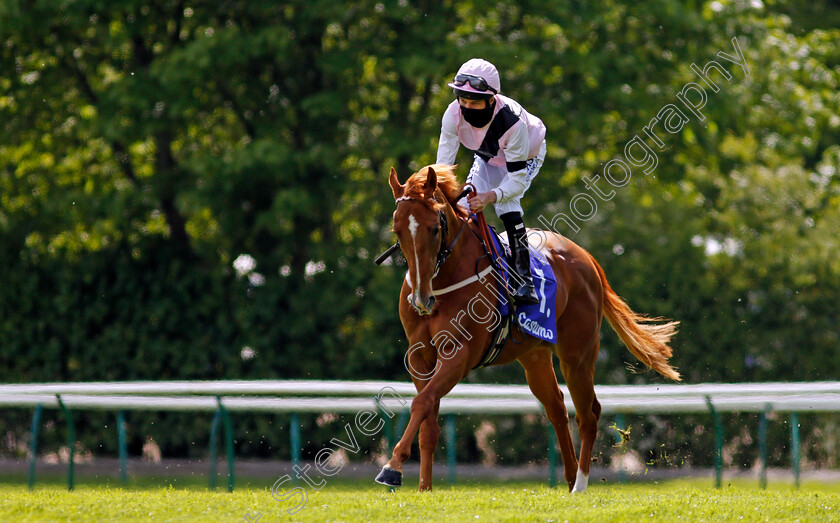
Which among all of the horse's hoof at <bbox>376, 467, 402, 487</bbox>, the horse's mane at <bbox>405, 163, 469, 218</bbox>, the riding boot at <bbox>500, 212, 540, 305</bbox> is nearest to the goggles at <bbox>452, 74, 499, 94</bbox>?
the horse's mane at <bbox>405, 163, 469, 218</bbox>

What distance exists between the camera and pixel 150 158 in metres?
12.9

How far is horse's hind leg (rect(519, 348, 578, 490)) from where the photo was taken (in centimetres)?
662

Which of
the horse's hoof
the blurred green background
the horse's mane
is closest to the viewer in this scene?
the horse's hoof

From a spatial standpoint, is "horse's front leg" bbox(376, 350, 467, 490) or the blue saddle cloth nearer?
"horse's front leg" bbox(376, 350, 467, 490)

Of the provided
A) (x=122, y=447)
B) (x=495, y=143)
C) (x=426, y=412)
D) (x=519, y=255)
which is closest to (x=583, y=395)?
(x=519, y=255)

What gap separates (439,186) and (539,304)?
1006mm

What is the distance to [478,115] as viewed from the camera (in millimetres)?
5977

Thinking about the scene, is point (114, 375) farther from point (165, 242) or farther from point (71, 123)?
point (71, 123)

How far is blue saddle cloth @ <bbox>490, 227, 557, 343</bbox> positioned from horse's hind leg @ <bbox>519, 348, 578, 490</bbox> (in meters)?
0.32

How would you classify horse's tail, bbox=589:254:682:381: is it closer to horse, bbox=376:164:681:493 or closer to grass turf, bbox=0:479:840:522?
horse, bbox=376:164:681:493

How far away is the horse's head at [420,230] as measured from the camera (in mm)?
5352

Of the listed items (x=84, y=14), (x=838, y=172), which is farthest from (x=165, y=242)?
(x=838, y=172)

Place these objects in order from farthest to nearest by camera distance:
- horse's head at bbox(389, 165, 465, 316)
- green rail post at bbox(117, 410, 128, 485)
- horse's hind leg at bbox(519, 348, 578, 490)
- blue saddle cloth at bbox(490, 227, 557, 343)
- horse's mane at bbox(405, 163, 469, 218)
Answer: green rail post at bbox(117, 410, 128, 485) < horse's hind leg at bbox(519, 348, 578, 490) < blue saddle cloth at bbox(490, 227, 557, 343) < horse's mane at bbox(405, 163, 469, 218) < horse's head at bbox(389, 165, 465, 316)

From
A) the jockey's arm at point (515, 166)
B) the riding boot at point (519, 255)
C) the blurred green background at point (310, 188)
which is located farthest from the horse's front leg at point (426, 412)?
the blurred green background at point (310, 188)
